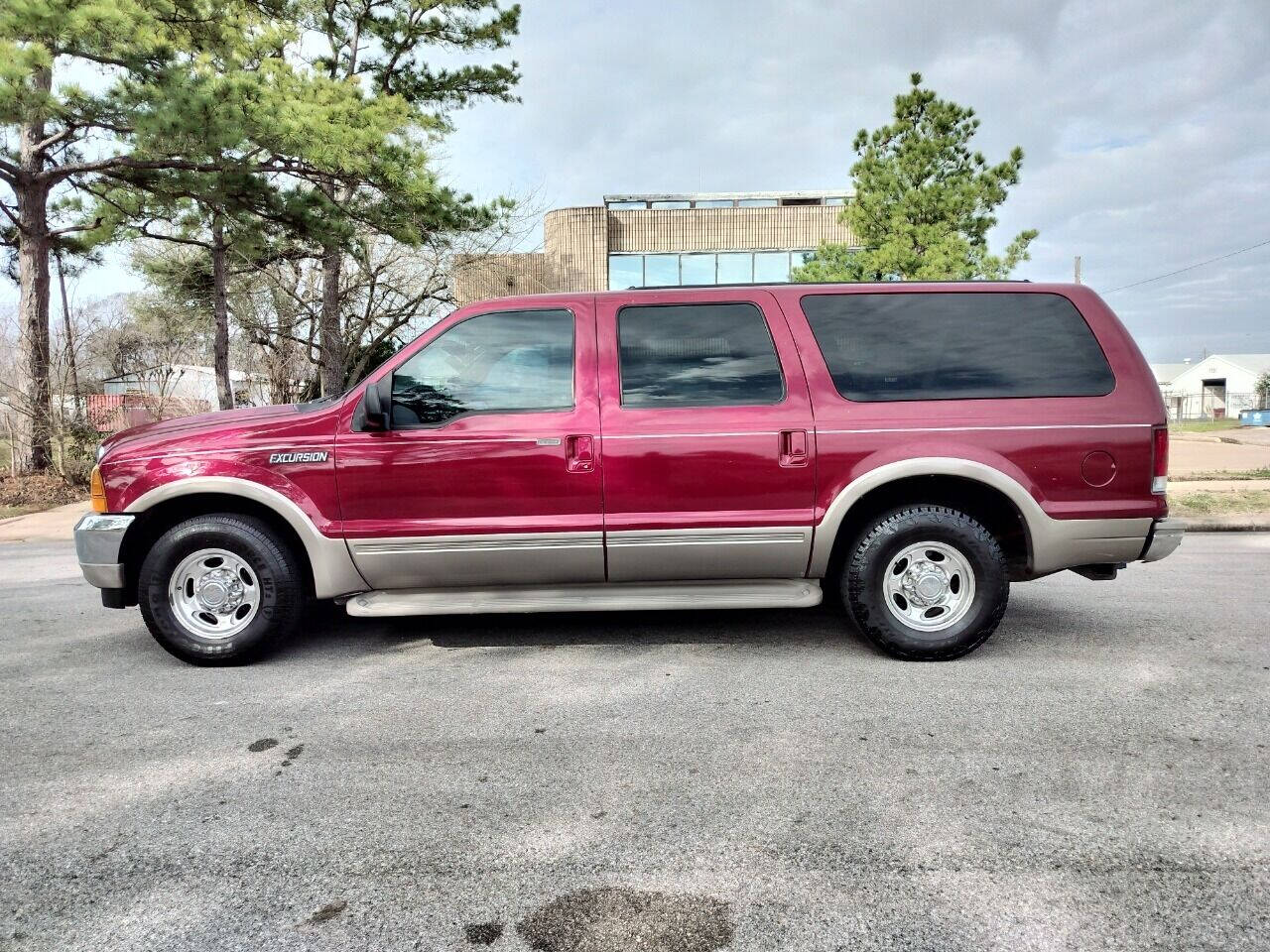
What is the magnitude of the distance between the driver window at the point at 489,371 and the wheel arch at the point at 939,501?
4.96 ft

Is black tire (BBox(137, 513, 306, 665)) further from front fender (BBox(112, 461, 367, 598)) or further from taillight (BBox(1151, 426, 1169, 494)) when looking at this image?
taillight (BBox(1151, 426, 1169, 494))

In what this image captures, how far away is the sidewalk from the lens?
881cm

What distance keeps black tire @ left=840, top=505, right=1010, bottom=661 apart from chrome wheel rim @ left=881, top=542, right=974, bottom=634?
1.2 inches

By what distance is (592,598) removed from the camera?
3914mm

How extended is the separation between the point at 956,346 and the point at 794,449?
1.04 meters

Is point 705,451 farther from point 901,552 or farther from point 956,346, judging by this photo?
point 956,346

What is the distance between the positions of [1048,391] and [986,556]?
91 cm

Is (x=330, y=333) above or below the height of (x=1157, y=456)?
above

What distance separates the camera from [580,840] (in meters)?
2.28

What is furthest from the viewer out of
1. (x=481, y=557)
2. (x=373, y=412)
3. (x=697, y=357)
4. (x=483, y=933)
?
(x=697, y=357)

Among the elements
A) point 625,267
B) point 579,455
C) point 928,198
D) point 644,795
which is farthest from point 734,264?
point 644,795

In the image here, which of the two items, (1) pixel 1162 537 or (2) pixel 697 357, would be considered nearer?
(1) pixel 1162 537

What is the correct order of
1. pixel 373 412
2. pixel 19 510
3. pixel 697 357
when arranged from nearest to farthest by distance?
pixel 373 412
pixel 697 357
pixel 19 510

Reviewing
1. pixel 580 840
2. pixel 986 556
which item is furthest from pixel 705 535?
pixel 580 840
